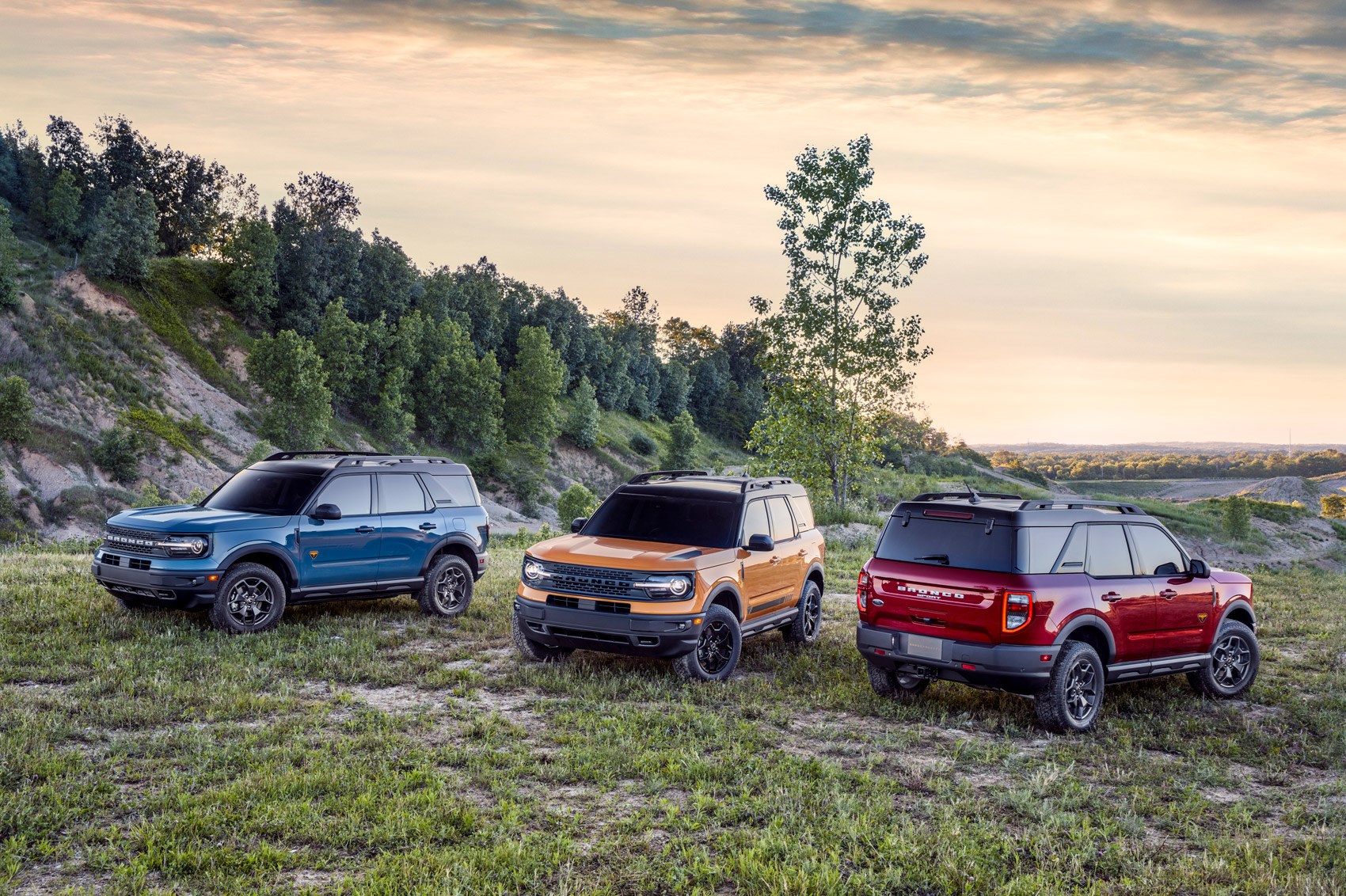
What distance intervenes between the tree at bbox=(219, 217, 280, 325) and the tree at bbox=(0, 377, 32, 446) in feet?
93.2

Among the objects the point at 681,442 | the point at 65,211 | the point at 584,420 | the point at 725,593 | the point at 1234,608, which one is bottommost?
the point at 1234,608

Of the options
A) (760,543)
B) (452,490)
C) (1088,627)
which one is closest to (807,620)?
(760,543)

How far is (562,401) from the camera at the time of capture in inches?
3981

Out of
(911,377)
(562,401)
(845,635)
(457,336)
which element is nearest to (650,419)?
(562,401)

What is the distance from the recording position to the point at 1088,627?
8.60 m

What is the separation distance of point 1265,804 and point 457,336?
81367 millimetres

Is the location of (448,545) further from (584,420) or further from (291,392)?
(584,420)

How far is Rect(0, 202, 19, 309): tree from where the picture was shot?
54.9 meters

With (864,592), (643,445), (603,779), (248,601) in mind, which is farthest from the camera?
(643,445)

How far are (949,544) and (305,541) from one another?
299 inches

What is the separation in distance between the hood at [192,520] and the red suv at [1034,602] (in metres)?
7.03

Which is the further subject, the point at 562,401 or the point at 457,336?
the point at 562,401

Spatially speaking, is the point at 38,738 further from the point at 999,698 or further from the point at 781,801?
the point at 999,698

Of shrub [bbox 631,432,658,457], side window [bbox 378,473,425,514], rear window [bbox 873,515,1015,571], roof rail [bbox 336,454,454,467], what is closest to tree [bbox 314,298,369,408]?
shrub [bbox 631,432,658,457]
